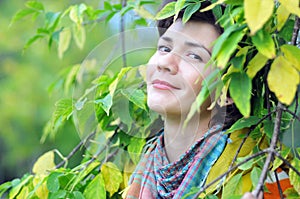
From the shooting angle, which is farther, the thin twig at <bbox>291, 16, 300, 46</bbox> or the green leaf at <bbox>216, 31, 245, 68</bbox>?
the thin twig at <bbox>291, 16, 300, 46</bbox>

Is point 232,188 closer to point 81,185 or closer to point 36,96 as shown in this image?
point 81,185

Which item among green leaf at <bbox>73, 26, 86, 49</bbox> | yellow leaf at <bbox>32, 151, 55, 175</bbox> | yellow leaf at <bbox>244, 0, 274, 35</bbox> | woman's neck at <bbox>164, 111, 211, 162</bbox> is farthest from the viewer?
green leaf at <bbox>73, 26, 86, 49</bbox>

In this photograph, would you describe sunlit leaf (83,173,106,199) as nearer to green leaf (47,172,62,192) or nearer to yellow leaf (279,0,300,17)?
green leaf (47,172,62,192)

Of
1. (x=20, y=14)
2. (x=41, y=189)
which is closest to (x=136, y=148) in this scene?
(x=41, y=189)

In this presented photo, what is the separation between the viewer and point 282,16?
67 cm

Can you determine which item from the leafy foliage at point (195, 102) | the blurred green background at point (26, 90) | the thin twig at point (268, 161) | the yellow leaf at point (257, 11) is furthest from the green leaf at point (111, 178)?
the blurred green background at point (26, 90)

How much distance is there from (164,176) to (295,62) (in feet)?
1.30

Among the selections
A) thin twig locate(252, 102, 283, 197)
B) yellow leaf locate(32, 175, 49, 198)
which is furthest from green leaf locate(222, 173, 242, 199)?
yellow leaf locate(32, 175, 49, 198)

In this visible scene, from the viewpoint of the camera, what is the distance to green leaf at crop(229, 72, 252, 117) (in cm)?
61

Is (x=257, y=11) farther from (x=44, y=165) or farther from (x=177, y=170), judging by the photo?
(x=44, y=165)

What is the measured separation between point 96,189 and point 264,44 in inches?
20.3

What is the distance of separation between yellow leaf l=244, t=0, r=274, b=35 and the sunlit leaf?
537 mm

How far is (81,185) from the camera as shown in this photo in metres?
1.10

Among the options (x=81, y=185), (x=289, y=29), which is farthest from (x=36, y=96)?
(x=289, y=29)
